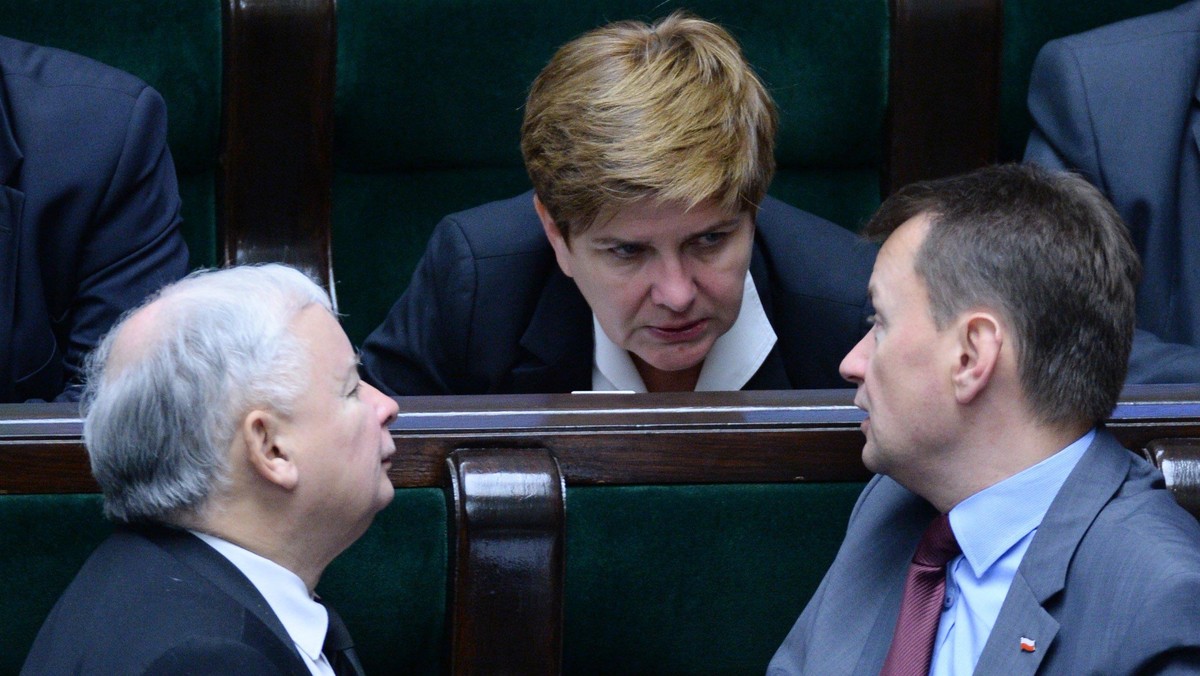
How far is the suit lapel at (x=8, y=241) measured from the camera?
68.1 inches

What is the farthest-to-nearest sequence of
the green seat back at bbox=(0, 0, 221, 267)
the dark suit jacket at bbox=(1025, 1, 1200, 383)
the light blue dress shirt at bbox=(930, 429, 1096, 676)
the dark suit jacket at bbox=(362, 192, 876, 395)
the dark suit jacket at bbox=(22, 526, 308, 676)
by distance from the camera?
the green seat back at bbox=(0, 0, 221, 267)
the dark suit jacket at bbox=(1025, 1, 1200, 383)
the dark suit jacket at bbox=(362, 192, 876, 395)
the light blue dress shirt at bbox=(930, 429, 1096, 676)
the dark suit jacket at bbox=(22, 526, 308, 676)

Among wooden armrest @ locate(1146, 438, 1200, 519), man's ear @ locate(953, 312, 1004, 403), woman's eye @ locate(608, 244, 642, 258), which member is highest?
man's ear @ locate(953, 312, 1004, 403)

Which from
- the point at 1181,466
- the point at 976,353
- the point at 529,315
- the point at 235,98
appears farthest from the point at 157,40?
the point at 1181,466

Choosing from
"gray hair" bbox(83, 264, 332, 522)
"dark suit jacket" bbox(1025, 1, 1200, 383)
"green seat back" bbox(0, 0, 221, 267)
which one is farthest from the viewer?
"green seat back" bbox(0, 0, 221, 267)

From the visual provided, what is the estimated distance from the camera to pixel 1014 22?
2262 millimetres

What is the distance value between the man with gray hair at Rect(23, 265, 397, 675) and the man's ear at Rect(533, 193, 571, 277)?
1.70 feet

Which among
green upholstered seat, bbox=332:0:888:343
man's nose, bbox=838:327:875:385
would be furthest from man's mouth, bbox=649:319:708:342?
green upholstered seat, bbox=332:0:888:343

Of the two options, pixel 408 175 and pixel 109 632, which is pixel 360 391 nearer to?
pixel 109 632

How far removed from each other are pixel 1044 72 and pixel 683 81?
2.16ft

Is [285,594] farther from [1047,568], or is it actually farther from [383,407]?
[1047,568]

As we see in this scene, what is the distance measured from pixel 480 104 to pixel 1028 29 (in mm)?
830

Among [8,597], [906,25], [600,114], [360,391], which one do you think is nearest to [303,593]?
[360,391]

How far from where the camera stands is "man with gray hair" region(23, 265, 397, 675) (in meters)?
1.05

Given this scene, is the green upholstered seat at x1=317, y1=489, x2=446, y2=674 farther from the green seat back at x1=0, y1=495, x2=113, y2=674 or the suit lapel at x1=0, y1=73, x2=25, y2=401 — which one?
the suit lapel at x1=0, y1=73, x2=25, y2=401
